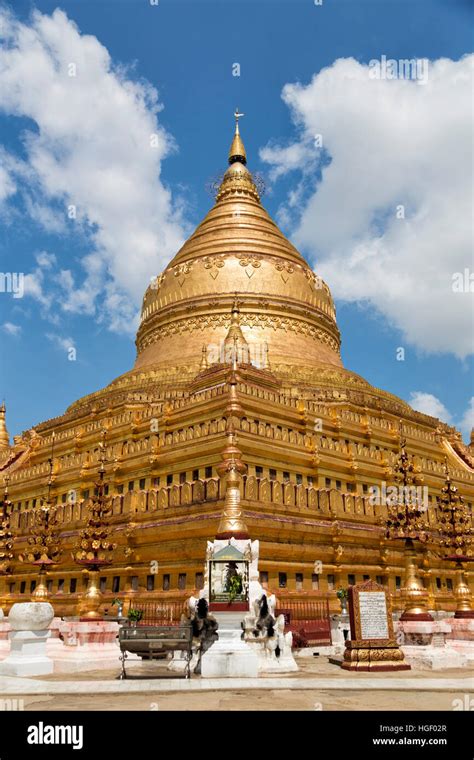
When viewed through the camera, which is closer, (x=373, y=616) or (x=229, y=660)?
(x=229, y=660)

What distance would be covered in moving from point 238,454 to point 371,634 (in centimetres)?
878

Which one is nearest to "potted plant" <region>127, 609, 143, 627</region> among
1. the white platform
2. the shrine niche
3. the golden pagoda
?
the golden pagoda

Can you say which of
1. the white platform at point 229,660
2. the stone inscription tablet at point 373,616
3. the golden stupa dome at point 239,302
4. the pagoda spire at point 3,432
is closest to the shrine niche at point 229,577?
the white platform at point 229,660

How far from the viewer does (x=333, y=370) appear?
40.3 metres

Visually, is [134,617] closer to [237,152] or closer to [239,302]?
[239,302]

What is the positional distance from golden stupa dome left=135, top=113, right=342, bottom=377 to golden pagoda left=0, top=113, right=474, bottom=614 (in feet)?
0.49

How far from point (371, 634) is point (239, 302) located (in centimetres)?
2921

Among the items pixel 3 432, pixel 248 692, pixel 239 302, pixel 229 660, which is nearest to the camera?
pixel 248 692

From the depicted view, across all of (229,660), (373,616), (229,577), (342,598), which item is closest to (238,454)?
(342,598)

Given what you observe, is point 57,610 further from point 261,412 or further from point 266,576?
point 261,412

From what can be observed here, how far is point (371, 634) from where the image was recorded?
1681 centimetres

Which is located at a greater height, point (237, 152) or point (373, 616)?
point (237, 152)

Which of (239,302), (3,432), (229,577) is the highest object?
(239,302)

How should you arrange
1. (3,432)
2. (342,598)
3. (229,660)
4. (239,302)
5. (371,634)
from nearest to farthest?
1. (229,660)
2. (371,634)
3. (342,598)
4. (239,302)
5. (3,432)
